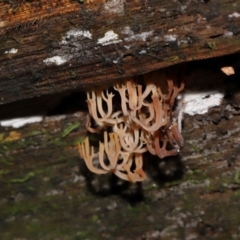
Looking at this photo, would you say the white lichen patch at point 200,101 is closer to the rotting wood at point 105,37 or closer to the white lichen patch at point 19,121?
the rotting wood at point 105,37

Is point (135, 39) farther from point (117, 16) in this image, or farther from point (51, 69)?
point (51, 69)

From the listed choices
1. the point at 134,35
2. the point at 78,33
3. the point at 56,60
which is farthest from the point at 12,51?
the point at 134,35

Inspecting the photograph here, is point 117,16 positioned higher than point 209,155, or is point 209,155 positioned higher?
point 117,16

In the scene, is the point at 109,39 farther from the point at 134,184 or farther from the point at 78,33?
the point at 134,184

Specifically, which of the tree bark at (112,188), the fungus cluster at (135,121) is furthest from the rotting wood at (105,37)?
the tree bark at (112,188)

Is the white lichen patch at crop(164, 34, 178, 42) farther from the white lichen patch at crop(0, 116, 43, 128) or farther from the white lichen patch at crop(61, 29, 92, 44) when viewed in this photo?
the white lichen patch at crop(0, 116, 43, 128)

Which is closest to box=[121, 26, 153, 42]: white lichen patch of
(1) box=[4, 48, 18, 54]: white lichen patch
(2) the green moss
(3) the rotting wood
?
(3) the rotting wood

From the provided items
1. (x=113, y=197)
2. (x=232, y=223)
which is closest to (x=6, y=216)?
(x=113, y=197)
